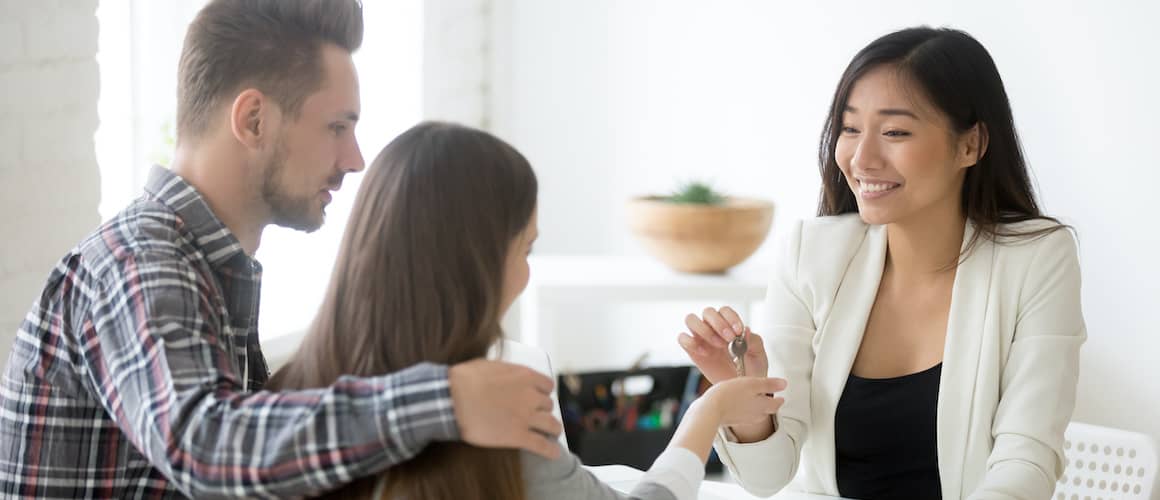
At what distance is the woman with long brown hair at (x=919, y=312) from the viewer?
5.10ft

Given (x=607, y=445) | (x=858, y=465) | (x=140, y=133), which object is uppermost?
(x=140, y=133)

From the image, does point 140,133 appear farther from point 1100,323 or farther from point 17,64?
point 1100,323

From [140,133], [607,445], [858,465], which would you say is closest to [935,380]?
[858,465]

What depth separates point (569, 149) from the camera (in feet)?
10.3

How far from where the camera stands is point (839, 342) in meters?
1.69

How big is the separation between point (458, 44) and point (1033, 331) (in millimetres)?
1839

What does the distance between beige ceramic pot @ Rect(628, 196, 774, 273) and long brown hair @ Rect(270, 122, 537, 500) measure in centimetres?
154

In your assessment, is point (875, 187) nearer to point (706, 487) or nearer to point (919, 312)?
point (919, 312)

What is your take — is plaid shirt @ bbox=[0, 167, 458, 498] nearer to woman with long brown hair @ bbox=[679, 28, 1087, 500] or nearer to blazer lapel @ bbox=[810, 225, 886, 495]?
woman with long brown hair @ bbox=[679, 28, 1087, 500]

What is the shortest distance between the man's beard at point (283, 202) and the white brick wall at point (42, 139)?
1.65 ft

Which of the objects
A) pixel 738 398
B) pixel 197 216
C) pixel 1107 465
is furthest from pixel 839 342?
pixel 197 216

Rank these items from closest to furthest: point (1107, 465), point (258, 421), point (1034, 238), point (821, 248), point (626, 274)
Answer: point (258, 421), point (1034, 238), point (821, 248), point (1107, 465), point (626, 274)

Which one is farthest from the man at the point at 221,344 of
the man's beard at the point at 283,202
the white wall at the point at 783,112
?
the white wall at the point at 783,112

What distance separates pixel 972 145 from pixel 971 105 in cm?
6
